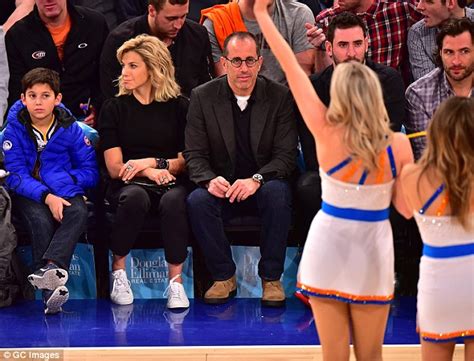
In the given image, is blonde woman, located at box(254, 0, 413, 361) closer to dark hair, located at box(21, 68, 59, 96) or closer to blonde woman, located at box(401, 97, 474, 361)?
blonde woman, located at box(401, 97, 474, 361)

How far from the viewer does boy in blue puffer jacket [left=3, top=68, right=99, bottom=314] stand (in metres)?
5.93

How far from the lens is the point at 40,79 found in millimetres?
6090

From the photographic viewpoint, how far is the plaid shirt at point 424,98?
20.1 ft

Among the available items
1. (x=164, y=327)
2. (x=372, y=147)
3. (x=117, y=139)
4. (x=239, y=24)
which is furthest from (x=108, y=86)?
(x=372, y=147)

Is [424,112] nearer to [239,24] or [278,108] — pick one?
[278,108]

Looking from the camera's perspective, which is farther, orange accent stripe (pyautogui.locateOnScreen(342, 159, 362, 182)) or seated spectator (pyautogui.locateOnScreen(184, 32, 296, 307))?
seated spectator (pyautogui.locateOnScreen(184, 32, 296, 307))

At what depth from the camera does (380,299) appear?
4.02 metres

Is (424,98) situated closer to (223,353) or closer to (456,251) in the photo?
(223,353)

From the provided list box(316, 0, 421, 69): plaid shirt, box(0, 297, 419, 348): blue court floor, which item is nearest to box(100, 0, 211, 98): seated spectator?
box(316, 0, 421, 69): plaid shirt

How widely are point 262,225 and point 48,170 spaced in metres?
1.35

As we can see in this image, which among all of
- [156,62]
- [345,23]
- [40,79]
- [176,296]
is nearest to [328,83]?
[345,23]

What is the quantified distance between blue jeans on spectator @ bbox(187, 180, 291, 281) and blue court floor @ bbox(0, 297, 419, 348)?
27 centimetres

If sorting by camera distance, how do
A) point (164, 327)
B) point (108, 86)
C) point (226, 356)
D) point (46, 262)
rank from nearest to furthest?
1. point (226, 356)
2. point (164, 327)
3. point (46, 262)
4. point (108, 86)

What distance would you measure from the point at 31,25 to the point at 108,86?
2.37 feet
